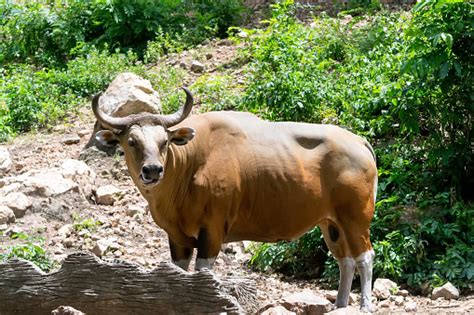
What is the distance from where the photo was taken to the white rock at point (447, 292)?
927 centimetres

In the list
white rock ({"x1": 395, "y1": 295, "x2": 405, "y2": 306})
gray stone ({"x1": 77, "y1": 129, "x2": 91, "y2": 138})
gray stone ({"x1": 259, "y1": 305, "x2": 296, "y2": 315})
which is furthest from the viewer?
gray stone ({"x1": 77, "y1": 129, "x2": 91, "y2": 138})

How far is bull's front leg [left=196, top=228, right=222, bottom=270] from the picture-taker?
788 cm

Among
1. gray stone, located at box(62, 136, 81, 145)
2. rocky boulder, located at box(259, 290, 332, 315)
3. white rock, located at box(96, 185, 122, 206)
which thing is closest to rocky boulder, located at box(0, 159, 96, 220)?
white rock, located at box(96, 185, 122, 206)

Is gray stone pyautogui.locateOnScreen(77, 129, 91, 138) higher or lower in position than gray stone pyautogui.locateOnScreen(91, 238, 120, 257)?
higher

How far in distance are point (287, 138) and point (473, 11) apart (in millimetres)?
3278

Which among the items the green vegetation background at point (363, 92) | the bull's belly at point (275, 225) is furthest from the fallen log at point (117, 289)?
the green vegetation background at point (363, 92)

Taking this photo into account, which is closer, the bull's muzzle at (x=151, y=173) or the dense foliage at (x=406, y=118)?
the bull's muzzle at (x=151, y=173)

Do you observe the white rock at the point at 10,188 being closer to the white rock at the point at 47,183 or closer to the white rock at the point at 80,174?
the white rock at the point at 47,183

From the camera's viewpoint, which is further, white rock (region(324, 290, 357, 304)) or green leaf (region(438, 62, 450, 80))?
green leaf (region(438, 62, 450, 80))

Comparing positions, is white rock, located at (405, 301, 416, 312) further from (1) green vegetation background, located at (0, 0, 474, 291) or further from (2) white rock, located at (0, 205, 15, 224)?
(2) white rock, located at (0, 205, 15, 224)

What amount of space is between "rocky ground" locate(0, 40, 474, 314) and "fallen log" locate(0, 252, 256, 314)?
2519 millimetres

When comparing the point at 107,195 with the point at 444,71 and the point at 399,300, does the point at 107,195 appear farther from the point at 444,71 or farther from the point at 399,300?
the point at 444,71

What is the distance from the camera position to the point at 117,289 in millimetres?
6668

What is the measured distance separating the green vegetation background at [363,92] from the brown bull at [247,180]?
1506mm
